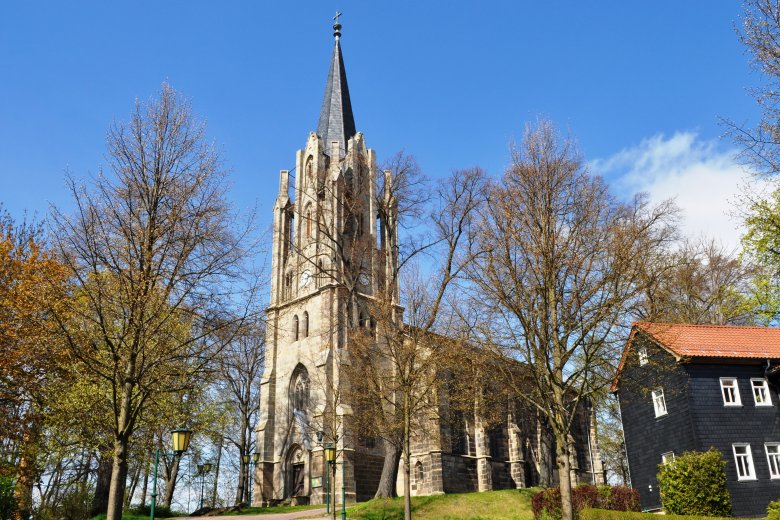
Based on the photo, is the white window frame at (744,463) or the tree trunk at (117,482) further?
the white window frame at (744,463)

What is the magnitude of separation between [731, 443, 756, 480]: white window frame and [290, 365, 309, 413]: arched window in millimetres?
22035

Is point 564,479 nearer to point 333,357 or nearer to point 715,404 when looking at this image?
point 715,404

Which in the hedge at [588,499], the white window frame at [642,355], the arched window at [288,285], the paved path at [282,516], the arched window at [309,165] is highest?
the arched window at [309,165]

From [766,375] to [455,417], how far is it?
49.9 feet

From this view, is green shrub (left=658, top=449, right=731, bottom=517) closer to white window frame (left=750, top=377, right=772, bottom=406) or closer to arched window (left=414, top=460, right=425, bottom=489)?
white window frame (left=750, top=377, right=772, bottom=406)

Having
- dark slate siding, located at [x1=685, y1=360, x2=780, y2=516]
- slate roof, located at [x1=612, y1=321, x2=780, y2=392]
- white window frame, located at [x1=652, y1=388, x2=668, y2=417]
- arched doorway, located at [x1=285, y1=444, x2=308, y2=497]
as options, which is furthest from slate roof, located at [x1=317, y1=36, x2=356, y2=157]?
dark slate siding, located at [x1=685, y1=360, x2=780, y2=516]

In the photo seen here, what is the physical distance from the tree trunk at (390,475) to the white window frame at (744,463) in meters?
13.4

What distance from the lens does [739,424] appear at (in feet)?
87.6

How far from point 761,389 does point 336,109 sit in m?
31.6

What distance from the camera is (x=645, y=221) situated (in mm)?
19984

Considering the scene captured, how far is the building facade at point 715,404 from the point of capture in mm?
25938

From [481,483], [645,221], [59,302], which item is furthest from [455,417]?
[59,302]

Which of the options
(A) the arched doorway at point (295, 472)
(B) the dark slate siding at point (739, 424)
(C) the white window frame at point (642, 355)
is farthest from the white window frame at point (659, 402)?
(A) the arched doorway at point (295, 472)

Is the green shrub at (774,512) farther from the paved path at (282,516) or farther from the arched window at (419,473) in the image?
the arched window at (419,473)
